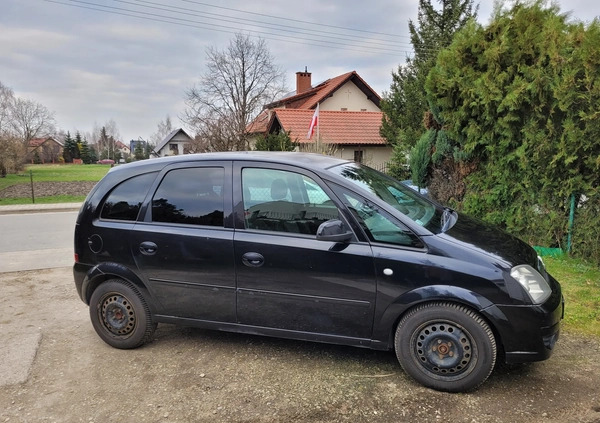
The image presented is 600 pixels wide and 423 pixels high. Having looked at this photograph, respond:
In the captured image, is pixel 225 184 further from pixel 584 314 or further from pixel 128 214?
pixel 584 314

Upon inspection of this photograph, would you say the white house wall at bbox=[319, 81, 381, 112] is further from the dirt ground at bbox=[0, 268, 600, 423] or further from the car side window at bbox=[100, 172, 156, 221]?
the dirt ground at bbox=[0, 268, 600, 423]

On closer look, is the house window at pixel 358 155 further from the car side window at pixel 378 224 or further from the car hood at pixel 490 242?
the car side window at pixel 378 224

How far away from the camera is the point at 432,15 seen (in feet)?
60.1

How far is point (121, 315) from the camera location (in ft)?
12.5

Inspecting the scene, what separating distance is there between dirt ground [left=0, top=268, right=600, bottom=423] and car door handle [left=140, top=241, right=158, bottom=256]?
932 mm

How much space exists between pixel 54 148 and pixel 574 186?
93593 millimetres

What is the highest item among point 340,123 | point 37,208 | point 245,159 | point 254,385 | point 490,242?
point 340,123

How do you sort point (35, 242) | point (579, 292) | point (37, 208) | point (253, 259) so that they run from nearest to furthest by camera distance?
point (253, 259) → point (579, 292) → point (35, 242) → point (37, 208)

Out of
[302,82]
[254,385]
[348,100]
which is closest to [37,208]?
[254,385]

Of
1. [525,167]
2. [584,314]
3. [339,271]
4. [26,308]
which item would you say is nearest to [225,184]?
[339,271]

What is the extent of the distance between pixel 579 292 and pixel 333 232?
3609 mm

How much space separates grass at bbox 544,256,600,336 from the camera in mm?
4074

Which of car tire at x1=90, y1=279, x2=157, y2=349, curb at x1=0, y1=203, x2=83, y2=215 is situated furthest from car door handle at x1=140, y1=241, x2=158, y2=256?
curb at x1=0, y1=203, x2=83, y2=215

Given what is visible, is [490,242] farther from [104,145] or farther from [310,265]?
[104,145]
